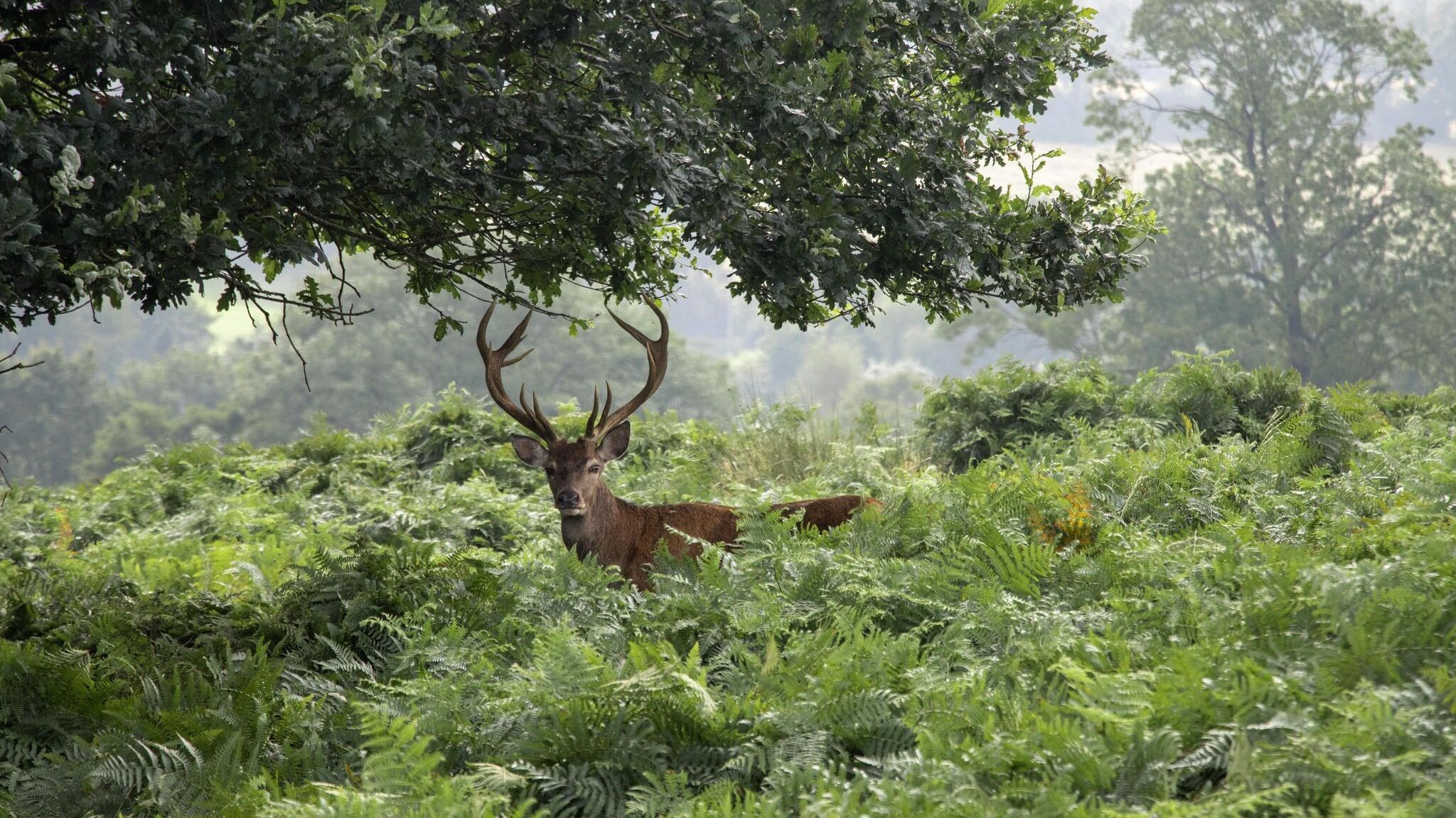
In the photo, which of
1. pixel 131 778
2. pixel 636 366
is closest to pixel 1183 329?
pixel 636 366

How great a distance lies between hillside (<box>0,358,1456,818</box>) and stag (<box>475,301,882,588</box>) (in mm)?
505

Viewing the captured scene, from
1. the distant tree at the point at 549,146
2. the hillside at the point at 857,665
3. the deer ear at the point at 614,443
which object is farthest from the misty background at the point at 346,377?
the hillside at the point at 857,665

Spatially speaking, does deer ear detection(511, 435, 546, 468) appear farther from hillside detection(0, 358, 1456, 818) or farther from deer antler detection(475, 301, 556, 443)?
hillside detection(0, 358, 1456, 818)

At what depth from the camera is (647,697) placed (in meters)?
3.87

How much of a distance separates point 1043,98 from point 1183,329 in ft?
114

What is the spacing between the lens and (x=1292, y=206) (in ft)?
127

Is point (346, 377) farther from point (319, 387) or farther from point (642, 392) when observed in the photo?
point (642, 392)

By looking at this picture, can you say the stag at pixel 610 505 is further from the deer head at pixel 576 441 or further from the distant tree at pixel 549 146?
the distant tree at pixel 549 146

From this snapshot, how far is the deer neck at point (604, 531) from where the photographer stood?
6.87 meters

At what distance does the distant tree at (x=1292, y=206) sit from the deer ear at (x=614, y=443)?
32222 mm

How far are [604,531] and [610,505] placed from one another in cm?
18

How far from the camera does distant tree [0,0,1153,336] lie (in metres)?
4.32

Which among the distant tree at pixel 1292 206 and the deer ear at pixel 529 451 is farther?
the distant tree at pixel 1292 206

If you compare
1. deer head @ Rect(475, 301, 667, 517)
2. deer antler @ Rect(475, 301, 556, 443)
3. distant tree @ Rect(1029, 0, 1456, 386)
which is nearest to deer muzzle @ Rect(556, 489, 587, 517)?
deer head @ Rect(475, 301, 667, 517)
